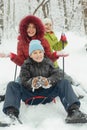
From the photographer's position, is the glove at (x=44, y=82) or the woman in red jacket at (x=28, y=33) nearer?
the glove at (x=44, y=82)

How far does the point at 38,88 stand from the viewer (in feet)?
16.3

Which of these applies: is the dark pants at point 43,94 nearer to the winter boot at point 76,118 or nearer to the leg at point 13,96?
the leg at point 13,96

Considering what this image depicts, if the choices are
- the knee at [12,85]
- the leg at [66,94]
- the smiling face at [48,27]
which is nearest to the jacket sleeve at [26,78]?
the knee at [12,85]

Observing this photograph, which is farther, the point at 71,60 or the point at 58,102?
the point at 71,60

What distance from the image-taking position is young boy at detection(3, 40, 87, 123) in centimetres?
467

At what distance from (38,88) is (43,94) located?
114 millimetres

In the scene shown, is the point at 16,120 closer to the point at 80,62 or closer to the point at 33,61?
the point at 33,61

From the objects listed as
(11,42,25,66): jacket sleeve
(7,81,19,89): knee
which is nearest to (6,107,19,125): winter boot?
(7,81,19,89): knee

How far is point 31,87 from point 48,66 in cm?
45

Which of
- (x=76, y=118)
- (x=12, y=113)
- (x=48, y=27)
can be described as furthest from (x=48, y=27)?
(x=76, y=118)

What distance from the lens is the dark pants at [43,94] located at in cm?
468

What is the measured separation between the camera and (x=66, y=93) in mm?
4797

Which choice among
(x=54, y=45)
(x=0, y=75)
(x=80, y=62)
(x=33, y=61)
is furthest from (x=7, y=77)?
(x=33, y=61)

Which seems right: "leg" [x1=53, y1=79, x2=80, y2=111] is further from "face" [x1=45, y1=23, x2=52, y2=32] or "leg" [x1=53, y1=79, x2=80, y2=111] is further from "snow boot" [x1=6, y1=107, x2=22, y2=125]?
"face" [x1=45, y1=23, x2=52, y2=32]
